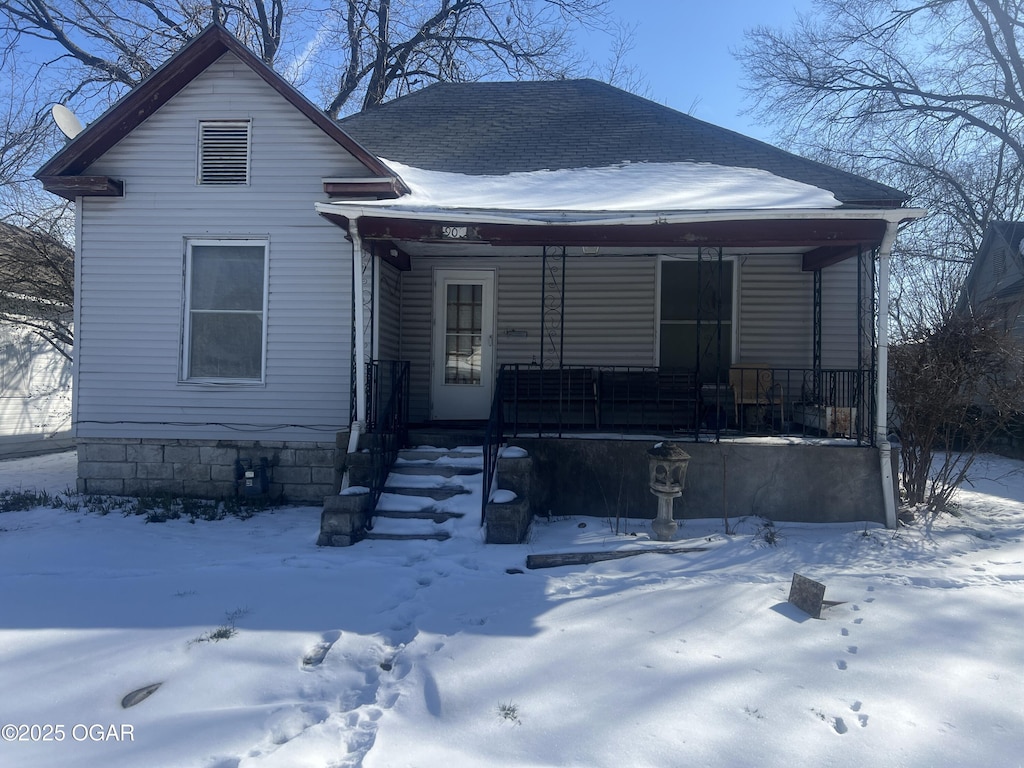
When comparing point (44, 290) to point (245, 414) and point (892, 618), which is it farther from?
point (892, 618)

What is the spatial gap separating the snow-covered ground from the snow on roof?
3.36m

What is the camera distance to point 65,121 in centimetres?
873

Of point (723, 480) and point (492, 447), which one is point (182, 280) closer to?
point (492, 447)

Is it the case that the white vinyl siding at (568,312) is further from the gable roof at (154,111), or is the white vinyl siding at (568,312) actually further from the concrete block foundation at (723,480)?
the concrete block foundation at (723,480)

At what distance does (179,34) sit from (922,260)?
72.2ft

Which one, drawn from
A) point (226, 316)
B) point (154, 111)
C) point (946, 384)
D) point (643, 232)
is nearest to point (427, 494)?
point (643, 232)

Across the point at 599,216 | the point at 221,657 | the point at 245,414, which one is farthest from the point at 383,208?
the point at 221,657

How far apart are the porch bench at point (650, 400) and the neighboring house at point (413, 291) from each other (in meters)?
0.04

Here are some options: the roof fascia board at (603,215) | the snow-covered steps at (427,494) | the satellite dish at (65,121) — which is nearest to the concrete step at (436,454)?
the snow-covered steps at (427,494)

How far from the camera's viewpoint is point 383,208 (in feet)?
22.2

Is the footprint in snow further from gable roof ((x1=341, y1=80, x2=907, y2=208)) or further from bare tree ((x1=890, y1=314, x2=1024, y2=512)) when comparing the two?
gable roof ((x1=341, y1=80, x2=907, y2=208))

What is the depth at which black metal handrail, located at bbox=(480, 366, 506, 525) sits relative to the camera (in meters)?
6.47

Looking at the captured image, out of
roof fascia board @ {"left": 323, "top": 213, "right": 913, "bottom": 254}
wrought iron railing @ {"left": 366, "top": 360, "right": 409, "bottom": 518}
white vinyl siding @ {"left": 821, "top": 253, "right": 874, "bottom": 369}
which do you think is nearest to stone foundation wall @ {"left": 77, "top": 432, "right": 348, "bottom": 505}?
wrought iron railing @ {"left": 366, "top": 360, "right": 409, "bottom": 518}

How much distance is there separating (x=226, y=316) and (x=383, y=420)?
2.62m
